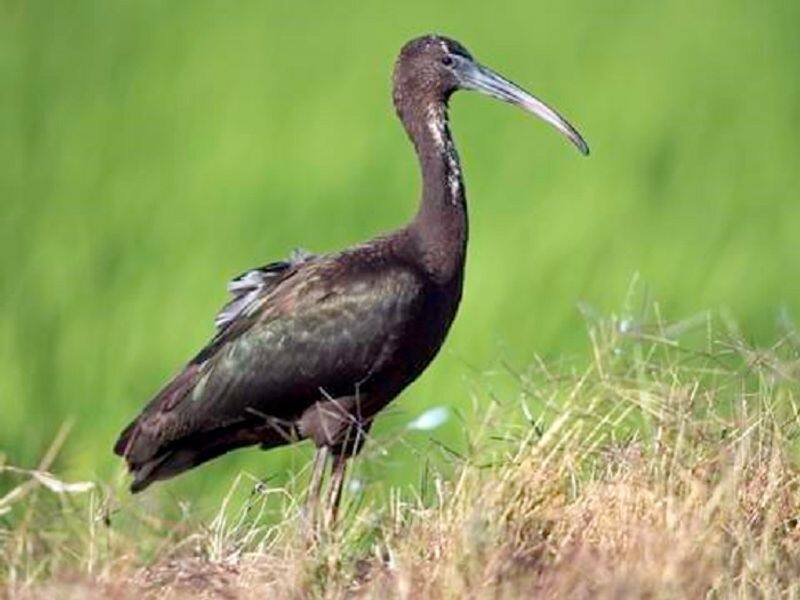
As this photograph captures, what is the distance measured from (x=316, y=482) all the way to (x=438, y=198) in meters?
0.92

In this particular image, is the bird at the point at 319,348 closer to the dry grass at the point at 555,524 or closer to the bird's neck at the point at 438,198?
the bird's neck at the point at 438,198

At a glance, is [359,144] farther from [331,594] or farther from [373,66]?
[331,594]

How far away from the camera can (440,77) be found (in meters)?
8.30

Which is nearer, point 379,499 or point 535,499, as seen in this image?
point 535,499

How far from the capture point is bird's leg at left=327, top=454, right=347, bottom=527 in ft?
23.3

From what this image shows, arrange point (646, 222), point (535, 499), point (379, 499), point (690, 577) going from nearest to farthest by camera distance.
Result: point (690, 577), point (535, 499), point (379, 499), point (646, 222)

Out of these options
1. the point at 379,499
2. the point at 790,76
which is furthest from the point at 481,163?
the point at 379,499

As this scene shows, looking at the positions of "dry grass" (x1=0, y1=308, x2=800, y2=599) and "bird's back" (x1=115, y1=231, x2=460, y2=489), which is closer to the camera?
"dry grass" (x1=0, y1=308, x2=800, y2=599)

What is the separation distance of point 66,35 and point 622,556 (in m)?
4.37

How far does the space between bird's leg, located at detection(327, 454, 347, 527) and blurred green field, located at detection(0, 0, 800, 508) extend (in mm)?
1541

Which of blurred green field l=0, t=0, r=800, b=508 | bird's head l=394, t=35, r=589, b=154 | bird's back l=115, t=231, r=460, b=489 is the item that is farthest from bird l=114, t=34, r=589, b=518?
blurred green field l=0, t=0, r=800, b=508

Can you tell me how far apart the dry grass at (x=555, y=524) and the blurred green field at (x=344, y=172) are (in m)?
2.26

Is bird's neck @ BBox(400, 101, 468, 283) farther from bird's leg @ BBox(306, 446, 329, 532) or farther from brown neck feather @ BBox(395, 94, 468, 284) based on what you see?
bird's leg @ BBox(306, 446, 329, 532)

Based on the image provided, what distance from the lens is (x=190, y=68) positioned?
1029 cm
